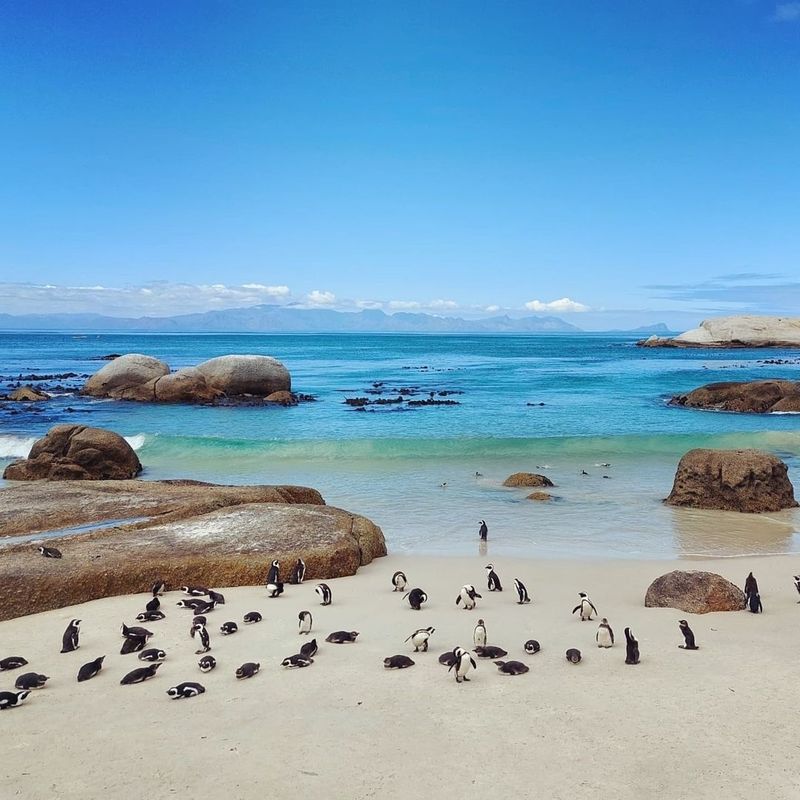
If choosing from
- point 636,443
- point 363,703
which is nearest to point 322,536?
point 363,703

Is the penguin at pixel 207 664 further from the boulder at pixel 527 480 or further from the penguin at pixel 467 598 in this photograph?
the boulder at pixel 527 480

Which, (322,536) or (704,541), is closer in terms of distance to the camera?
(322,536)

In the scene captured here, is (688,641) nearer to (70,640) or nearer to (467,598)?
(467,598)

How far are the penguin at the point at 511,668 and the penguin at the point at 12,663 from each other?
5.24 metres

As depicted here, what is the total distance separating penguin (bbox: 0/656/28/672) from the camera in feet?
26.9

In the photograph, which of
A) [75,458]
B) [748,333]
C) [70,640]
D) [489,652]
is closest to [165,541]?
[70,640]

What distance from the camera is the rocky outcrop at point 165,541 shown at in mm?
10695

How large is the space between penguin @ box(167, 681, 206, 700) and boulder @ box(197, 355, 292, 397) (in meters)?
34.6

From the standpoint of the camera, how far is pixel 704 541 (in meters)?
15.1

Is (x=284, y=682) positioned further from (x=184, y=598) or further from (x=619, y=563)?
(x=619, y=563)

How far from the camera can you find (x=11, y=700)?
23.7 ft

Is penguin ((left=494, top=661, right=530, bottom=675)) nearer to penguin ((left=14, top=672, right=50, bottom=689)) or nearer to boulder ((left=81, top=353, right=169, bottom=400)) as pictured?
penguin ((left=14, top=672, right=50, bottom=689))

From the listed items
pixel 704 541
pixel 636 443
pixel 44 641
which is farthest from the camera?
pixel 636 443

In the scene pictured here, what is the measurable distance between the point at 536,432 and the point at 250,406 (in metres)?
15.5
